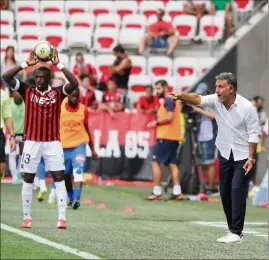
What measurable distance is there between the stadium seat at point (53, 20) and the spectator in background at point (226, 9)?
3.61 m

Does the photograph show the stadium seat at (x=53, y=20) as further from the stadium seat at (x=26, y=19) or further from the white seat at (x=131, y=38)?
the white seat at (x=131, y=38)

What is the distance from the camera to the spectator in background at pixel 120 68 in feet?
79.6

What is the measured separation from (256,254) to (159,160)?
8597 millimetres

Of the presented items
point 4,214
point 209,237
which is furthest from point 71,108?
point 209,237

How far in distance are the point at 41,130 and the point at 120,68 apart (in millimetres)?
10805

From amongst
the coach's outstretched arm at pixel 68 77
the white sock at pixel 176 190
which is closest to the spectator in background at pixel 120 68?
the white sock at pixel 176 190

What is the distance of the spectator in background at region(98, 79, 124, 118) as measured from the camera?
76.8 ft

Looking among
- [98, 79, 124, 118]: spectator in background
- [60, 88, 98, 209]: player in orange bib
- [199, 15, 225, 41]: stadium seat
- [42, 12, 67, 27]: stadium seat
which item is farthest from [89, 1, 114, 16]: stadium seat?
[60, 88, 98, 209]: player in orange bib

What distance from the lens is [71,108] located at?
1709 centimetres

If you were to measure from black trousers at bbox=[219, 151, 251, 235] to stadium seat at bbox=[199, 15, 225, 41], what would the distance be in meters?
14.1

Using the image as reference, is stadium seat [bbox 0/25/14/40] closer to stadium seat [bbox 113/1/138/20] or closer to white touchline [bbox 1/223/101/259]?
stadium seat [bbox 113/1/138/20]

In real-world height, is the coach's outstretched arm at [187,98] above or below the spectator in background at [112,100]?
above

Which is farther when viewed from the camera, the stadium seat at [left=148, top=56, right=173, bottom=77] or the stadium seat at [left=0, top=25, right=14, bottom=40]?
the stadium seat at [left=0, top=25, right=14, bottom=40]

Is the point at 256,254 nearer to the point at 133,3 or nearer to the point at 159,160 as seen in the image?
the point at 159,160
